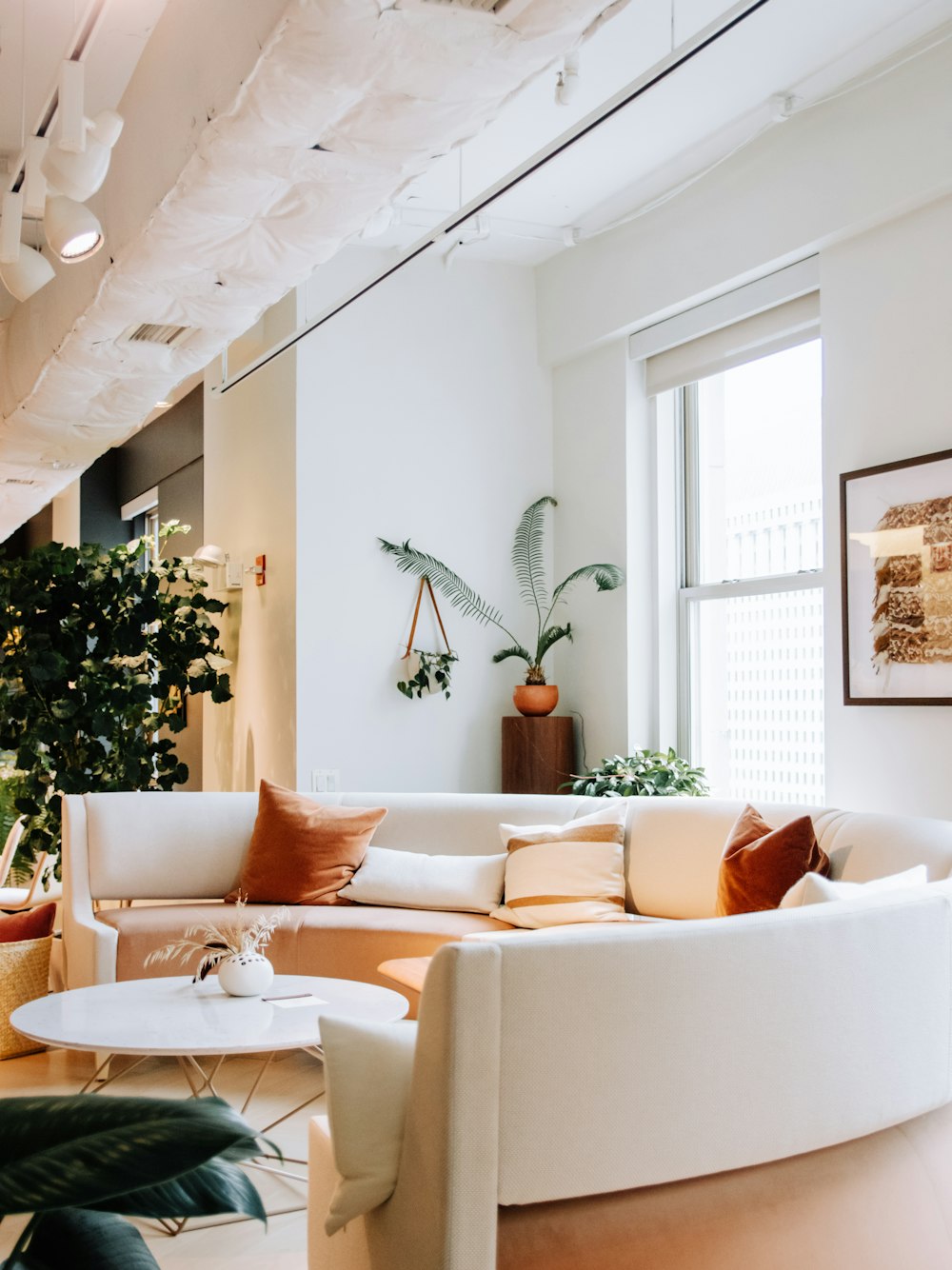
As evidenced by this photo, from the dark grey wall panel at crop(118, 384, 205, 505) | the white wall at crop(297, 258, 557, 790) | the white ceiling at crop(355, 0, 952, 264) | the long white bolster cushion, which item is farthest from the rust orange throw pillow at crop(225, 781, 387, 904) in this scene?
the dark grey wall panel at crop(118, 384, 205, 505)

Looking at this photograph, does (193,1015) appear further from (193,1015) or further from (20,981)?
(20,981)

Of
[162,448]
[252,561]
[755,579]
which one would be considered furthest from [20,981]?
[162,448]

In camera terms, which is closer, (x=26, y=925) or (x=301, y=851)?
(x=26, y=925)

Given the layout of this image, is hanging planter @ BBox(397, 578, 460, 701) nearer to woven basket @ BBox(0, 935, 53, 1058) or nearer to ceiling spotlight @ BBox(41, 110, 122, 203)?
woven basket @ BBox(0, 935, 53, 1058)

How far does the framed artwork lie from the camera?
158 inches

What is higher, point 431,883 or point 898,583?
point 898,583

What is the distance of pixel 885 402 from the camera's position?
4270 millimetres

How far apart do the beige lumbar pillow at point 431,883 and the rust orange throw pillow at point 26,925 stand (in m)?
1.11

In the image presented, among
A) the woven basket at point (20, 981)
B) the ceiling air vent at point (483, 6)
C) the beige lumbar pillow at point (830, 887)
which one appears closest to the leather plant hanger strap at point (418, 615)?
the woven basket at point (20, 981)

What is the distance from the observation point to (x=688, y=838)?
13.9ft

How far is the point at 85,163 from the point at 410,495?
3017 mm

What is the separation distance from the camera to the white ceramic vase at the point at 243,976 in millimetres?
3268

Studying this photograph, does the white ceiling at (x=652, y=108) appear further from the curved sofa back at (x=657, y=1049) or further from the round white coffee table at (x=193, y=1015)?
the round white coffee table at (x=193, y=1015)

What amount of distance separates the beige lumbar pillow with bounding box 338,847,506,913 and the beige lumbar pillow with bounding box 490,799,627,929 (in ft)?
0.28
